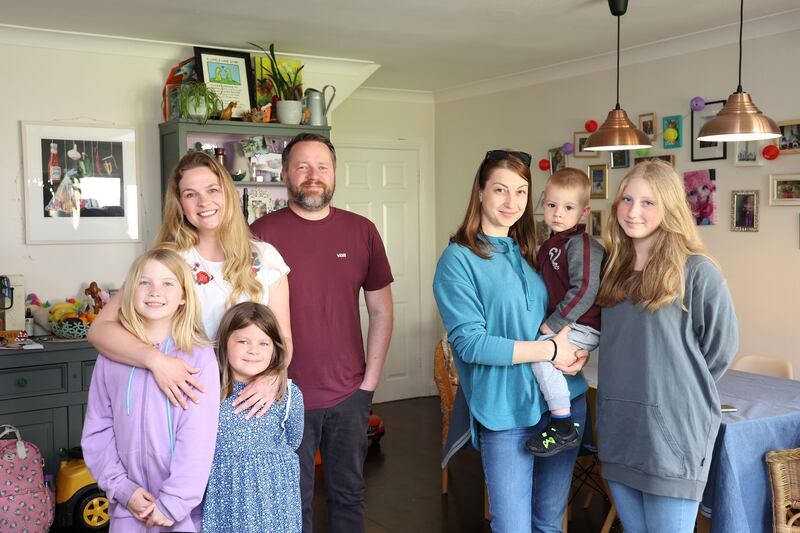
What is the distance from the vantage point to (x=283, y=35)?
15.1 ft

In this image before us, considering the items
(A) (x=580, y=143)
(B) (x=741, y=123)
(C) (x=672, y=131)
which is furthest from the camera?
(A) (x=580, y=143)

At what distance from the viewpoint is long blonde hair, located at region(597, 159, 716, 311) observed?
84.2 inches

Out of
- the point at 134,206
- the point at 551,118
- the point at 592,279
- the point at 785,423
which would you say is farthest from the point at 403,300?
the point at 592,279

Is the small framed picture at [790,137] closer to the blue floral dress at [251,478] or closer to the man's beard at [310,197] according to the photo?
the man's beard at [310,197]

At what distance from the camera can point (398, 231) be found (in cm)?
664

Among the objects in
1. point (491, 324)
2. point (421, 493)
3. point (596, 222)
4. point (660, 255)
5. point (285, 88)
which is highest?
point (285, 88)

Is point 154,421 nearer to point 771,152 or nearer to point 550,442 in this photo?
point 550,442

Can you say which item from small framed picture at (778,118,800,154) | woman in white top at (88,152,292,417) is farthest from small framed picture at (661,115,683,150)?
woman in white top at (88,152,292,417)

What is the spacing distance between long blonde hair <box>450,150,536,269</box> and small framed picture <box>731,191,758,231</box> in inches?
101

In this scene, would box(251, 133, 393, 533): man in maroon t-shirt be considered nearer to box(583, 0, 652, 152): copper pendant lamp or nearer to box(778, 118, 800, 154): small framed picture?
box(583, 0, 652, 152): copper pendant lamp

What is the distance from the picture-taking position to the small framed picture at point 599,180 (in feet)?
17.4

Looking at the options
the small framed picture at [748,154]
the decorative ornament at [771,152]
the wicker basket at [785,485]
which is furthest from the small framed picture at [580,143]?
the wicker basket at [785,485]

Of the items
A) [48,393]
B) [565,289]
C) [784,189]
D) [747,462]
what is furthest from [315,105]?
[747,462]

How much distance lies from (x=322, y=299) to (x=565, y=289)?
2.54 ft
